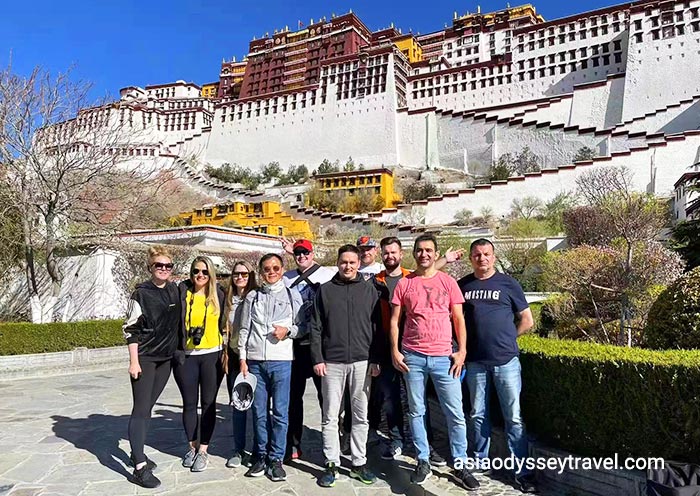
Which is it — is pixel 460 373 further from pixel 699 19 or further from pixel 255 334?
pixel 699 19

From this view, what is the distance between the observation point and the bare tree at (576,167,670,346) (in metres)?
9.46

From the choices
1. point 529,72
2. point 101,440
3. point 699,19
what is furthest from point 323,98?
point 101,440

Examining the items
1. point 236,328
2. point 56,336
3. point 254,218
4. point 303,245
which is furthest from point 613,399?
point 254,218

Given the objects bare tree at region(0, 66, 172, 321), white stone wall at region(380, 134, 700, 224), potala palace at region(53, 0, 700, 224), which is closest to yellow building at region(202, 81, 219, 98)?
potala palace at region(53, 0, 700, 224)

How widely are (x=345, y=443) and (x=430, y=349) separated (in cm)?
147

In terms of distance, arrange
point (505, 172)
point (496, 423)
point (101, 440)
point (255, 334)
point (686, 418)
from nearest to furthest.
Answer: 1. point (686, 418)
2. point (255, 334)
3. point (496, 423)
4. point (101, 440)
5. point (505, 172)

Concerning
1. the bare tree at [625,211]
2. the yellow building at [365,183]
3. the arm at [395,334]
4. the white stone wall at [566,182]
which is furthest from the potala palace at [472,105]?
the arm at [395,334]

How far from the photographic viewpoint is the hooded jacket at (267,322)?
13.1 ft

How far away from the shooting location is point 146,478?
3.72 metres

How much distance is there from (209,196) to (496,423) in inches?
1847

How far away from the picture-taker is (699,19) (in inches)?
1524

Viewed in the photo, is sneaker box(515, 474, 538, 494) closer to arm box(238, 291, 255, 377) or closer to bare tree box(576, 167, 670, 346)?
arm box(238, 291, 255, 377)

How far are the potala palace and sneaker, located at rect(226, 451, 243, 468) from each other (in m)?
30.4

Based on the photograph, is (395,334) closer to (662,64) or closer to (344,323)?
(344,323)
